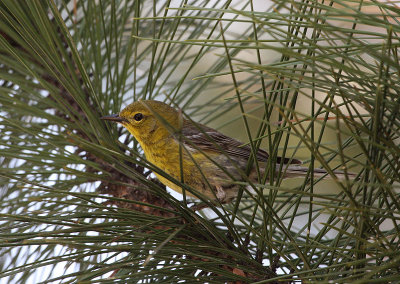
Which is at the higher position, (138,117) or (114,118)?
(138,117)

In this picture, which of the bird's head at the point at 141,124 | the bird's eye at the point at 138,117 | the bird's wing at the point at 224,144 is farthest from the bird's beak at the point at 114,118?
the bird's wing at the point at 224,144

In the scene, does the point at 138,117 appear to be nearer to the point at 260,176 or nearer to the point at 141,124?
the point at 141,124

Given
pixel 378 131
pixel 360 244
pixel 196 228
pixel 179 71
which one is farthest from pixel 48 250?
pixel 179 71

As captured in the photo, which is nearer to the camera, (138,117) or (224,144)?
(138,117)

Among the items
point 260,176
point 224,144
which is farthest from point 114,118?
point 260,176

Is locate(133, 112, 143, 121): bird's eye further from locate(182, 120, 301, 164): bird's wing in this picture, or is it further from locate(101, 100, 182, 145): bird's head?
locate(182, 120, 301, 164): bird's wing

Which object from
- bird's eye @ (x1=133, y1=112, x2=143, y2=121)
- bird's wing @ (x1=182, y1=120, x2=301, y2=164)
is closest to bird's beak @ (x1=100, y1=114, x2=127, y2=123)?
bird's eye @ (x1=133, y1=112, x2=143, y2=121)

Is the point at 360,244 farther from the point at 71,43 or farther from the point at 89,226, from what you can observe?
the point at 71,43

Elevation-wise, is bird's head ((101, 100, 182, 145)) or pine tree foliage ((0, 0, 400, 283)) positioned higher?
bird's head ((101, 100, 182, 145))

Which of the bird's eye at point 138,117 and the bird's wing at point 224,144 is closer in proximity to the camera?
the bird's eye at point 138,117

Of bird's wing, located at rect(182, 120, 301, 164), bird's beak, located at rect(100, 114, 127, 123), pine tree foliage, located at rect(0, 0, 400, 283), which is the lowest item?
pine tree foliage, located at rect(0, 0, 400, 283)

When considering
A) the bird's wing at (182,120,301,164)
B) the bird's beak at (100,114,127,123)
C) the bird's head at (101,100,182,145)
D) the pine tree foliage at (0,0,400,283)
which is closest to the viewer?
the pine tree foliage at (0,0,400,283)

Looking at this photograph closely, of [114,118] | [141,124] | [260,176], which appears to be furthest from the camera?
[141,124]

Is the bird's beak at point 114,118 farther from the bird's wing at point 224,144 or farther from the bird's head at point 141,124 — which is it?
the bird's wing at point 224,144
